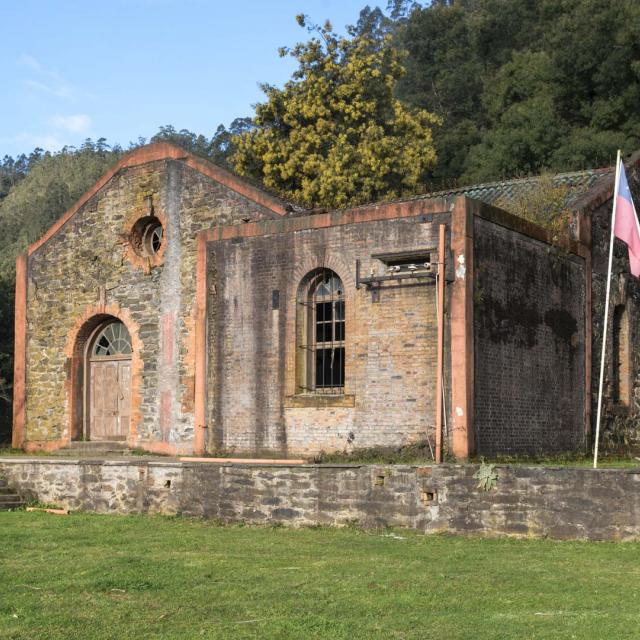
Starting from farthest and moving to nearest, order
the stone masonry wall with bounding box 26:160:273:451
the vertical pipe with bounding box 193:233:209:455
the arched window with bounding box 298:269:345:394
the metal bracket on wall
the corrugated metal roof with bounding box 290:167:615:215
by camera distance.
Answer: the corrugated metal roof with bounding box 290:167:615:215 < the stone masonry wall with bounding box 26:160:273:451 < the vertical pipe with bounding box 193:233:209:455 < the arched window with bounding box 298:269:345:394 < the metal bracket on wall

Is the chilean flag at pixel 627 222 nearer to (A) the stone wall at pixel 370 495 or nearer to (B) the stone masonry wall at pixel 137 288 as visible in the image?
(A) the stone wall at pixel 370 495

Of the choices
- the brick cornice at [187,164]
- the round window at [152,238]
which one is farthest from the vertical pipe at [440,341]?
the round window at [152,238]

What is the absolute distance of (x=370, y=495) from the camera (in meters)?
15.0

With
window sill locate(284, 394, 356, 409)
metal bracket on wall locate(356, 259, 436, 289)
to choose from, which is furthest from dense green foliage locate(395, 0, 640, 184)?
window sill locate(284, 394, 356, 409)

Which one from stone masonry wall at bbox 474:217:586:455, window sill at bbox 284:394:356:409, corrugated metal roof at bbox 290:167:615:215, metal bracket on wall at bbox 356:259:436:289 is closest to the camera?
metal bracket on wall at bbox 356:259:436:289

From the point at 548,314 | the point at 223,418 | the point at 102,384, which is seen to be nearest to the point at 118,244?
the point at 102,384

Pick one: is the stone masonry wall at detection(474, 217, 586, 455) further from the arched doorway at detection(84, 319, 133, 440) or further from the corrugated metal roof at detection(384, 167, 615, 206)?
the arched doorway at detection(84, 319, 133, 440)

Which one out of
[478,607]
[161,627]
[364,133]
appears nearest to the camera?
[161,627]

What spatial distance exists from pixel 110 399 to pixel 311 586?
13.9 metres

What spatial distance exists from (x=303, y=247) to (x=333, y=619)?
35.9ft

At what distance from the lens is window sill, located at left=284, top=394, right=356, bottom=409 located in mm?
18219

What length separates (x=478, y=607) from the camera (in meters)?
9.32

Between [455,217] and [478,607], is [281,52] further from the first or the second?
[478,607]

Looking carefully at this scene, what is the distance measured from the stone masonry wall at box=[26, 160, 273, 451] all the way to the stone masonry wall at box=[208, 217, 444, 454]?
5.11 ft
